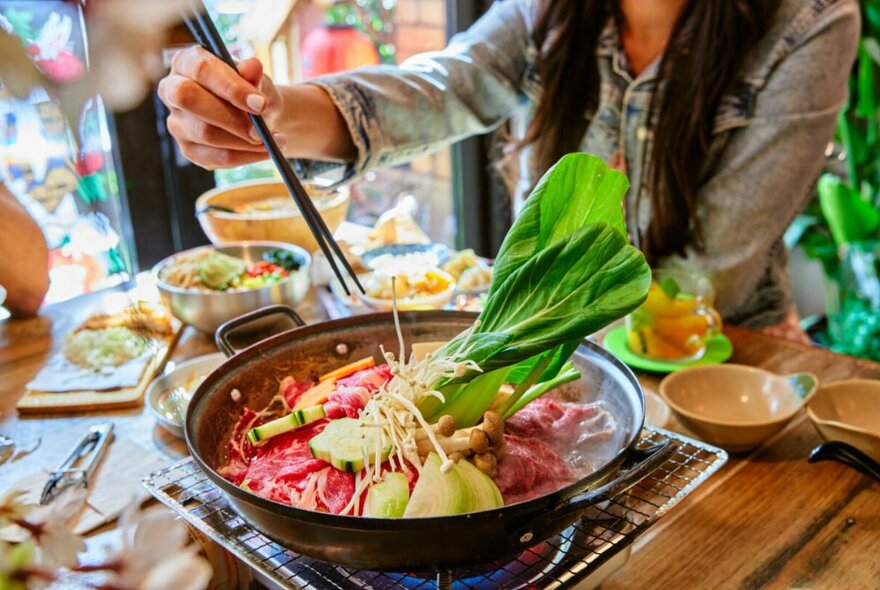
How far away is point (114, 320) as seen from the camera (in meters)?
1.68

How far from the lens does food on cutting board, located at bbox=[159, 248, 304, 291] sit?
5.56 ft

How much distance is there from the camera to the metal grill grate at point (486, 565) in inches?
32.6

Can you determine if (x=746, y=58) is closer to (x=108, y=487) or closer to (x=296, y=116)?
(x=296, y=116)

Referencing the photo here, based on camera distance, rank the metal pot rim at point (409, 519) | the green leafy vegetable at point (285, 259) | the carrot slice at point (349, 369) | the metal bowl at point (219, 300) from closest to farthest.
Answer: the metal pot rim at point (409, 519), the carrot slice at point (349, 369), the metal bowl at point (219, 300), the green leafy vegetable at point (285, 259)

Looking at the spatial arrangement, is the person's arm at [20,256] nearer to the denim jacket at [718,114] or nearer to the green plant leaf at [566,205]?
the denim jacket at [718,114]

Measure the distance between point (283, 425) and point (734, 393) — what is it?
0.86 meters

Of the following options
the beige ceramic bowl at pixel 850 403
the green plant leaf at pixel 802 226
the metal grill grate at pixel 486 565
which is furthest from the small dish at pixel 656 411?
the green plant leaf at pixel 802 226

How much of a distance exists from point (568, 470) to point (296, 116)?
1005 millimetres

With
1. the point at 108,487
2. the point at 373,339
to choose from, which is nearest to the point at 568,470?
the point at 373,339

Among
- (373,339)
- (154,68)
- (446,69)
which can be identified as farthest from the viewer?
(154,68)

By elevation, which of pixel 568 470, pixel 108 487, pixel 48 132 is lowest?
pixel 108 487

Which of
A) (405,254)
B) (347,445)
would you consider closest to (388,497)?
(347,445)

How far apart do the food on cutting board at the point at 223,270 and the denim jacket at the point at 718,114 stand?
239 millimetres

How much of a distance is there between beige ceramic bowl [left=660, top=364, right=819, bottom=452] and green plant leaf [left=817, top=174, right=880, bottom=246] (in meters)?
2.07
